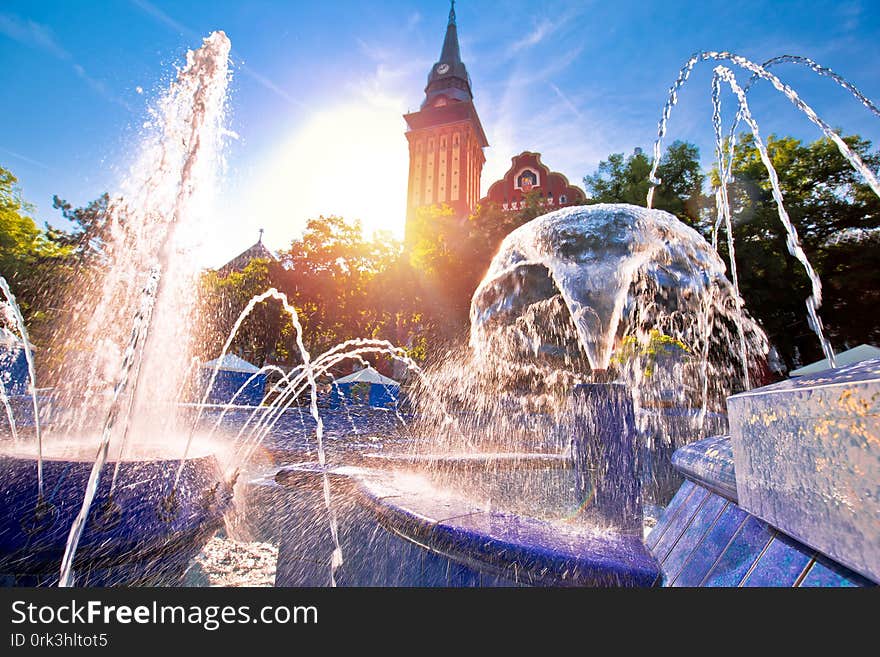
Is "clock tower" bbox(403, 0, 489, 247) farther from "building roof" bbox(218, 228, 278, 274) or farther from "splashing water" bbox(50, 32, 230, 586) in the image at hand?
"splashing water" bbox(50, 32, 230, 586)

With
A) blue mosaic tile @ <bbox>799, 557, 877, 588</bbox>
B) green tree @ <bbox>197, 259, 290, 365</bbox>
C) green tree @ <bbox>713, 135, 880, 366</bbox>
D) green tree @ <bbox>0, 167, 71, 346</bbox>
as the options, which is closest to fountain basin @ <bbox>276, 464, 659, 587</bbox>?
blue mosaic tile @ <bbox>799, 557, 877, 588</bbox>

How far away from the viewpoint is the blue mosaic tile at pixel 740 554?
1.09 metres

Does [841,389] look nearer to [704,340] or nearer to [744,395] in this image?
[744,395]

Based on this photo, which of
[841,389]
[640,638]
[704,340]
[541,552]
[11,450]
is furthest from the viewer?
[704,340]

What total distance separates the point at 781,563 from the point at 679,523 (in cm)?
85

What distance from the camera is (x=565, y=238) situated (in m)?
5.34

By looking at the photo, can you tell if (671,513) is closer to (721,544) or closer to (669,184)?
(721,544)

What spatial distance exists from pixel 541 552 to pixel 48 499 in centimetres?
177

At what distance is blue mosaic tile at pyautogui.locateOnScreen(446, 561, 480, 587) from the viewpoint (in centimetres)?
130

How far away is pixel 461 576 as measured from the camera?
4.38 ft

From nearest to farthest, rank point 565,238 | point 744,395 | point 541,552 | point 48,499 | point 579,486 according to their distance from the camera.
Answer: point 744,395 < point 541,552 < point 48,499 < point 579,486 < point 565,238

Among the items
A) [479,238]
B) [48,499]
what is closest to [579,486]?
[48,499]

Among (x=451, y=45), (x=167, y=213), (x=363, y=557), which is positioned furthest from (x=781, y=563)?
(x=451, y=45)

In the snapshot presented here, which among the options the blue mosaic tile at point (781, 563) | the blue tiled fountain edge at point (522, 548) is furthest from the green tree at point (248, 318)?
the blue mosaic tile at point (781, 563)
